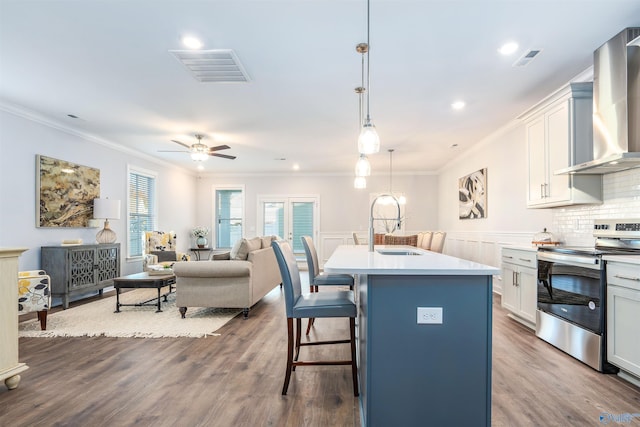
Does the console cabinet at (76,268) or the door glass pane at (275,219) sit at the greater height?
the door glass pane at (275,219)

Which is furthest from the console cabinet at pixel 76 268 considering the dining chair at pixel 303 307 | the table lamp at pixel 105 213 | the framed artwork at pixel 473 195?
the framed artwork at pixel 473 195

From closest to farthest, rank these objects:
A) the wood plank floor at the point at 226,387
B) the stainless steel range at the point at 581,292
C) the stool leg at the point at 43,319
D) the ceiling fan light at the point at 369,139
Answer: the wood plank floor at the point at 226,387
the ceiling fan light at the point at 369,139
the stainless steel range at the point at 581,292
the stool leg at the point at 43,319

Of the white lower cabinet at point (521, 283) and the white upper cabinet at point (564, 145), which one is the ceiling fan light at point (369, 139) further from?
the white lower cabinet at point (521, 283)

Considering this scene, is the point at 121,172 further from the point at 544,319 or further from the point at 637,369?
the point at 637,369

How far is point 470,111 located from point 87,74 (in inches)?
168

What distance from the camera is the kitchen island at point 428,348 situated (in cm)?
159

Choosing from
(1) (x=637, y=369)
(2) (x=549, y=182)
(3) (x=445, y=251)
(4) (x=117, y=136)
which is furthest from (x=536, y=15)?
(3) (x=445, y=251)

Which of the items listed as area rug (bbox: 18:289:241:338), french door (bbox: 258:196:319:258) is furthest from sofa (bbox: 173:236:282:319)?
french door (bbox: 258:196:319:258)

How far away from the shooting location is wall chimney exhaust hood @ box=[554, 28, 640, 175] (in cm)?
257

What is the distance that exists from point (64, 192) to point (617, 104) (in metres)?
6.40

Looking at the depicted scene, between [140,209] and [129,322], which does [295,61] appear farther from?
[140,209]

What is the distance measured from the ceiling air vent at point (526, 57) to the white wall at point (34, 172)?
18.5ft

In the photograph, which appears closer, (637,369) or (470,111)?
(637,369)

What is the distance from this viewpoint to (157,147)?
619 cm
